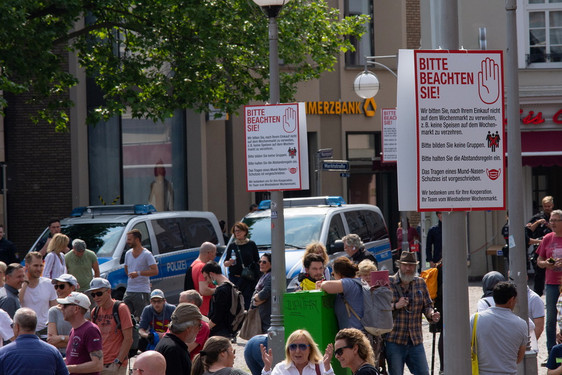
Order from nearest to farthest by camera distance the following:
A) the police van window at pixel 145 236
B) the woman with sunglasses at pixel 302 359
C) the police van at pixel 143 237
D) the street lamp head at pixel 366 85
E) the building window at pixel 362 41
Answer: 1. the woman with sunglasses at pixel 302 359
2. the police van at pixel 143 237
3. the police van window at pixel 145 236
4. the street lamp head at pixel 366 85
5. the building window at pixel 362 41

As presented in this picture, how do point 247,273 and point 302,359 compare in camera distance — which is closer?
point 302,359

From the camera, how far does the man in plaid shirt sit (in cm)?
1048

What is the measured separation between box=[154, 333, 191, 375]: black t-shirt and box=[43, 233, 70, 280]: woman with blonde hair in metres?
7.23

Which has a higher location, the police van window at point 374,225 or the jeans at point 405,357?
the police van window at point 374,225

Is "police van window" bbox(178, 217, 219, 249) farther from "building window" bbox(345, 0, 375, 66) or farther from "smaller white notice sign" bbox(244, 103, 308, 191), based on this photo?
"building window" bbox(345, 0, 375, 66)

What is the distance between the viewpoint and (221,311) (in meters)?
11.7

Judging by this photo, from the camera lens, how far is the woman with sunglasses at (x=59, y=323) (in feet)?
34.3

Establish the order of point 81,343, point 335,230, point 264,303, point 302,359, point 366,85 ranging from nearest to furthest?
1. point 302,359
2. point 81,343
3. point 264,303
4. point 335,230
5. point 366,85

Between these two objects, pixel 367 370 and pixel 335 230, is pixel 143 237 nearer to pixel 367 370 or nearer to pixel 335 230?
pixel 335 230

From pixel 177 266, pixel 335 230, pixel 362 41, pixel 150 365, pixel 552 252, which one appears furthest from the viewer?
pixel 362 41

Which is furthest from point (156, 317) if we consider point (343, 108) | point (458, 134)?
point (343, 108)

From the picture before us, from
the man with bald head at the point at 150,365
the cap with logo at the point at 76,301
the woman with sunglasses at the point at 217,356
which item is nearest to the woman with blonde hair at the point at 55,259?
the cap with logo at the point at 76,301

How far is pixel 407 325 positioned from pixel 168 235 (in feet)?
29.8

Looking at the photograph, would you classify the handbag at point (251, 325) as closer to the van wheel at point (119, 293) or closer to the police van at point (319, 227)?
the police van at point (319, 227)
